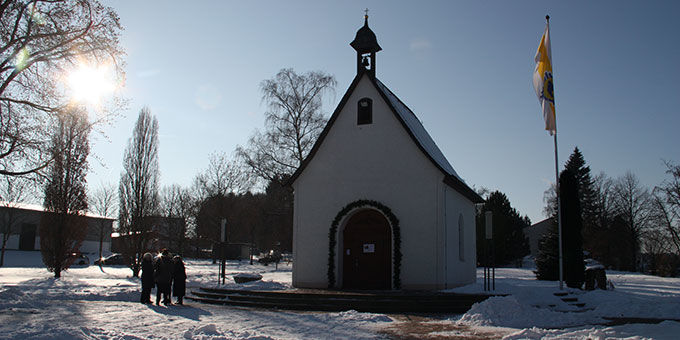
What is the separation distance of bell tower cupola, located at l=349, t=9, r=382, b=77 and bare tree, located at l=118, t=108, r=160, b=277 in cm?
1870

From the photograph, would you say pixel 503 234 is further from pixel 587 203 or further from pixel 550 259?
pixel 550 259

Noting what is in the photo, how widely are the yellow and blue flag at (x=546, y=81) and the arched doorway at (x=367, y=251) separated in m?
7.04

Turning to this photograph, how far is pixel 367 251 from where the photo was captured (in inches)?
794

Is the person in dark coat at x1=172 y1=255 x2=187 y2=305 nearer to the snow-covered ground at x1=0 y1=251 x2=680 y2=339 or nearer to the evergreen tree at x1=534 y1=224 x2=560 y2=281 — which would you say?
the snow-covered ground at x1=0 y1=251 x2=680 y2=339

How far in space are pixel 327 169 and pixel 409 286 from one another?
18.5 feet

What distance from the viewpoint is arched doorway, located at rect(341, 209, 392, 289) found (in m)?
19.8

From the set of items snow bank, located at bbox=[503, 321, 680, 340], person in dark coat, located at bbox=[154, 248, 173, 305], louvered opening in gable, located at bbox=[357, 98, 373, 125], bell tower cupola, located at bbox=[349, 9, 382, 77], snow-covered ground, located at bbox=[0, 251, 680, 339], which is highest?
bell tower cupola, located at bbox=[349, 9, 382, 77]

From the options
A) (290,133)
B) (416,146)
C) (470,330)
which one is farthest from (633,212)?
(470,330)

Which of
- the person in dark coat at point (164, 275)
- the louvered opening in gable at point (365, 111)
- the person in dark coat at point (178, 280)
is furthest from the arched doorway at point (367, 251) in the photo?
the person in dark coat at point (164, 275)

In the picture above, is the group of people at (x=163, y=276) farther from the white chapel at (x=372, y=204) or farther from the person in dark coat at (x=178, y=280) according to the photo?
the white chapel at (x=372, y=204)

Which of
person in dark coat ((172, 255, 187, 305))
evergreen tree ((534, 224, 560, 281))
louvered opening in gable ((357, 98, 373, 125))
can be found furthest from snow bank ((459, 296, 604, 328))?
evergreen tree ((534, 224, 560, 281))

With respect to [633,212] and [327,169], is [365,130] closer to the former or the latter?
[327,169]

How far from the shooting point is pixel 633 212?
59.6 meters

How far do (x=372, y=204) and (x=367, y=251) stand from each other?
6.07 feet
